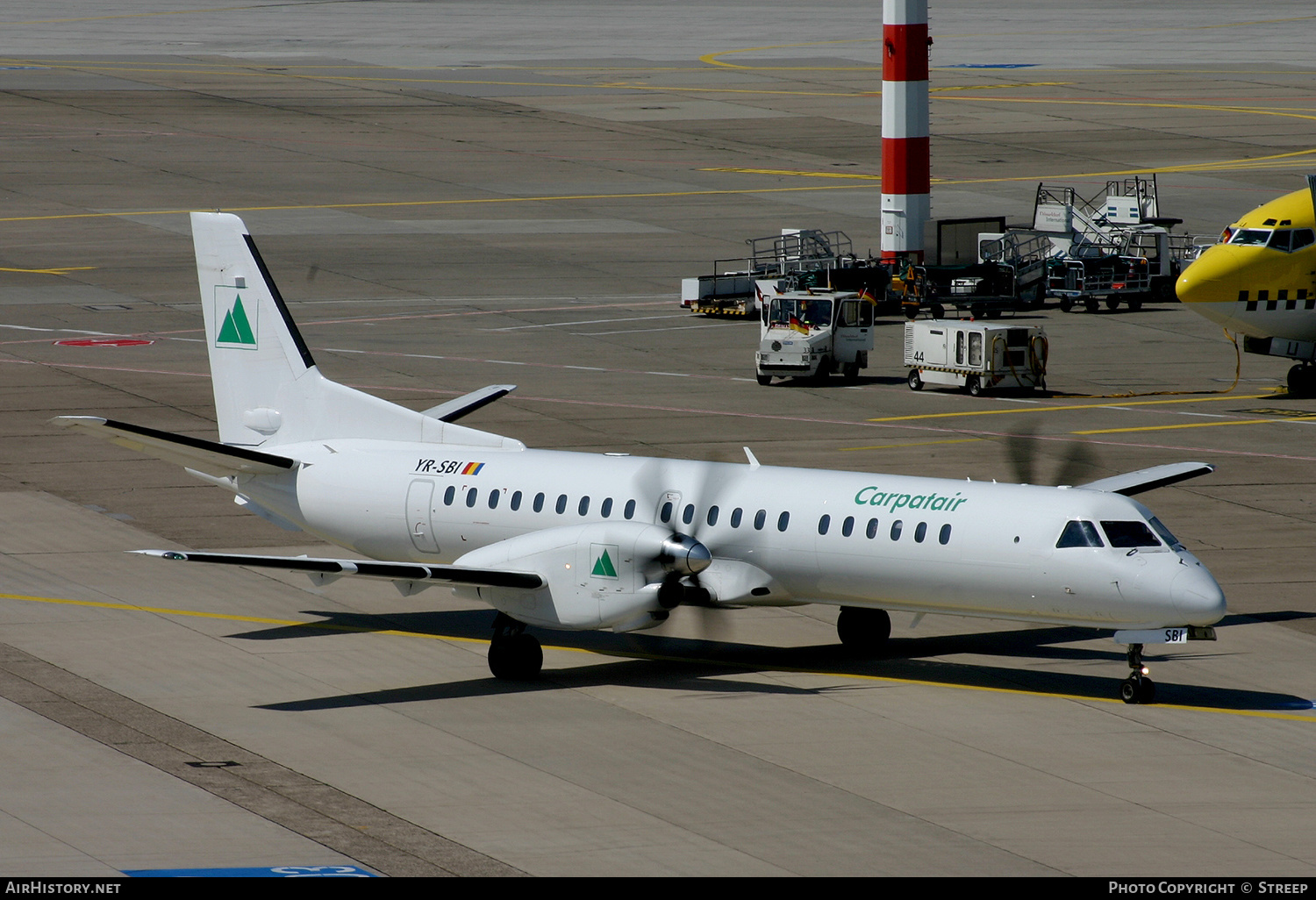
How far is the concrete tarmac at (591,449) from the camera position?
73.5 ft

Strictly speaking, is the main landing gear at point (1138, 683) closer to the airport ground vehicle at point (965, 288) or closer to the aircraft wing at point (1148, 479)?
the aircraft wing at point (1148, 479)

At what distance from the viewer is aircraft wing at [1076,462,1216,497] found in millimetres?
31188

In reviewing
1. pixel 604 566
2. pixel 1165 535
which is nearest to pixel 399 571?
pixel 604 566

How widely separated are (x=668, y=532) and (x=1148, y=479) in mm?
8967

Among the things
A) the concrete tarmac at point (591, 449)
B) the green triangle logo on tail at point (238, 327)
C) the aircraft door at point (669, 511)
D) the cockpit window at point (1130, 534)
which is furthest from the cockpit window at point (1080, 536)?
the green triangle logo on tail at point (238, 327)

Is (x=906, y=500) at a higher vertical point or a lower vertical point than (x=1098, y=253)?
lower

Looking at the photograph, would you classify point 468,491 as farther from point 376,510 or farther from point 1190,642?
point 1190,642

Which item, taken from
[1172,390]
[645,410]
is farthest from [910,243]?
[645,410]

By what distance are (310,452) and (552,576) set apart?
647cm

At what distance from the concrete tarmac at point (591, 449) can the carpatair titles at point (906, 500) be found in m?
2.79

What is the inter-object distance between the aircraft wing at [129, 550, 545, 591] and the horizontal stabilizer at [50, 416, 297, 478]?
250cm

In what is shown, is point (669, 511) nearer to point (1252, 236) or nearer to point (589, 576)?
point (589, 576)

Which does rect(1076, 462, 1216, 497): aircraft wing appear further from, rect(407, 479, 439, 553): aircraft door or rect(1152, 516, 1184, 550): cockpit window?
rect(407, 479, 439, 553): aircraft door

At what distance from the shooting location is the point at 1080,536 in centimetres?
2670
